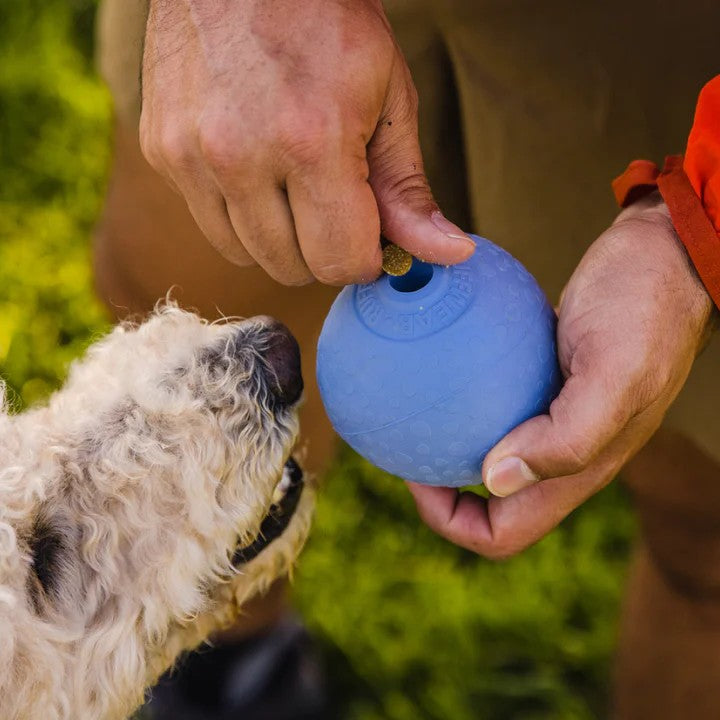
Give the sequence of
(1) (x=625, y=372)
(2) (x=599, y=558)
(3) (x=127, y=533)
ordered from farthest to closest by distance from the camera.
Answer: (2) (x=599, y=558), (3) (x=127, y=533), (1) (x=625, y=372)

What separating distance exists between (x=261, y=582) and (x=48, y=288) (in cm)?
180

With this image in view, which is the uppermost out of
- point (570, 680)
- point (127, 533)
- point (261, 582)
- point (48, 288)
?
point (127, 533)

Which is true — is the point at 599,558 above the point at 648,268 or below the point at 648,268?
below

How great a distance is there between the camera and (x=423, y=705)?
2287mm

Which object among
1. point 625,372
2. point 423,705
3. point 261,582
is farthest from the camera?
point 423,705

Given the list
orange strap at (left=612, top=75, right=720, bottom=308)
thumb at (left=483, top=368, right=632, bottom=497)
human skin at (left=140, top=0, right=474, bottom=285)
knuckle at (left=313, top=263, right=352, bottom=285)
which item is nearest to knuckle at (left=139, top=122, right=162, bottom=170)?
human skin at (left=140, top=0, right=474, bottom=285)

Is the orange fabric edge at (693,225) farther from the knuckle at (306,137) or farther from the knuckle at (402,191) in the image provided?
the knuckle at (306,137)

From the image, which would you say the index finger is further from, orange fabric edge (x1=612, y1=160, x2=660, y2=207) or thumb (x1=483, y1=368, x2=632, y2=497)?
orange fabric edge (x1=612, y1=160, x2=660, y2=207)

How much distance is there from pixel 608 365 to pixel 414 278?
263 mm

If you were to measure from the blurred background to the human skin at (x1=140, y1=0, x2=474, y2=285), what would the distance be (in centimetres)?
97

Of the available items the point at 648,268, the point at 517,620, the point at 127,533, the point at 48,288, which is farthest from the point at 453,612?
the point at 48,288

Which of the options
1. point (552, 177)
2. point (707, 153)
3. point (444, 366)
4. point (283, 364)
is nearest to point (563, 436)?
point (444, 366)

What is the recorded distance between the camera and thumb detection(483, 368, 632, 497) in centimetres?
112

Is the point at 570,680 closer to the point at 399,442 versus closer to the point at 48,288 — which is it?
the point at 399,442
